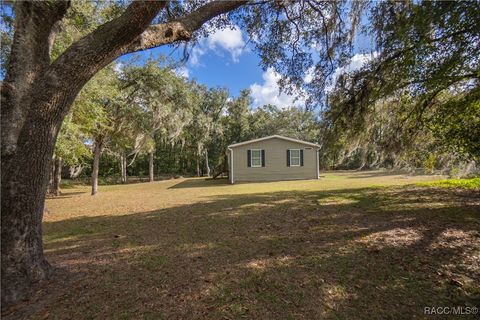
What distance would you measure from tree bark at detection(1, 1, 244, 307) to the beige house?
1410 cm

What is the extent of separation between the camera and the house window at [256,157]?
17188mm

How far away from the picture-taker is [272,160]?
17391mm

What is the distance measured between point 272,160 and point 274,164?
314 mm

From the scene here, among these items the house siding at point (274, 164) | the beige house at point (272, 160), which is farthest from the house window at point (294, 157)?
the house siding at point (274, 164)

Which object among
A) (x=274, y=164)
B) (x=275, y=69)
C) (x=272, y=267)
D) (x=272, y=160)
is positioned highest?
(x=275, y=69)

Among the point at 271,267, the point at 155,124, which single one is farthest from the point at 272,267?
the point at 155,124

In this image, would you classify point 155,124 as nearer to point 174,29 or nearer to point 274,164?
point 274,164

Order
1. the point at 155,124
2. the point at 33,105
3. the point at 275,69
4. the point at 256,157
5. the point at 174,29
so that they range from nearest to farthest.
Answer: the point at 33,105 → the point at 174,29 → the point at 275,69 → the point at 155,124 → the point at 256,157

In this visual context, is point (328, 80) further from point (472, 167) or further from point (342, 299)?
point (342, 299)

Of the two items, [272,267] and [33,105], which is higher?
[33,105]

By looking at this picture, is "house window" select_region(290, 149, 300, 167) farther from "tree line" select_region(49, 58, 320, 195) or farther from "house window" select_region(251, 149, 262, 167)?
"house window" select_region(251, 149, 262, 167)

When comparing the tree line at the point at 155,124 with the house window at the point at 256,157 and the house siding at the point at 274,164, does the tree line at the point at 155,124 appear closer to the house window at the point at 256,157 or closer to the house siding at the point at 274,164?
the house siding at the point at 274,164

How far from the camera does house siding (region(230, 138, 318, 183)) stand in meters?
17.1

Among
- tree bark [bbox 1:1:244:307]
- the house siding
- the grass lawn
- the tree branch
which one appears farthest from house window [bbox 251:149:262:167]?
tree bark [bbox 1:1:244:307]
